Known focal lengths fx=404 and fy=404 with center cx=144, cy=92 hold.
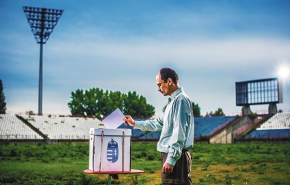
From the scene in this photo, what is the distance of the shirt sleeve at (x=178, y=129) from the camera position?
4.49m

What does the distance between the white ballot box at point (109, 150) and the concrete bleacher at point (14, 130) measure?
4214cm

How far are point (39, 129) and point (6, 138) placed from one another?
6554 mm

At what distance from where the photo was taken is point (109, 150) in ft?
18.9

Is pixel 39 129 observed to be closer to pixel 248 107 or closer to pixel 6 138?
pixel 6 138

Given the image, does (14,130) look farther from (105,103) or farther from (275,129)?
(105,103)

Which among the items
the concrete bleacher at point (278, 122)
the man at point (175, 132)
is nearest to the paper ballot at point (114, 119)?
the man at point (175, 132)

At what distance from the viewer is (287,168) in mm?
16156

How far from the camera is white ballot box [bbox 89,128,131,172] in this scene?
5660 mm

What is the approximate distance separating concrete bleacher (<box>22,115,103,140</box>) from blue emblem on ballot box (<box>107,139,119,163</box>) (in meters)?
45.4

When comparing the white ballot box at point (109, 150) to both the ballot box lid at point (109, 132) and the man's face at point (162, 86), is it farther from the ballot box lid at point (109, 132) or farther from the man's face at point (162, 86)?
the man's face at point (162, 86)

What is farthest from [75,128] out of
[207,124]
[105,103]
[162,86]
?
[162,86]

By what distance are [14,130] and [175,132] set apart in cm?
4732

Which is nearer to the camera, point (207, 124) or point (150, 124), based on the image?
point (150, 124)

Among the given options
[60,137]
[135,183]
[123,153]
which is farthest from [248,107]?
[123,153]
